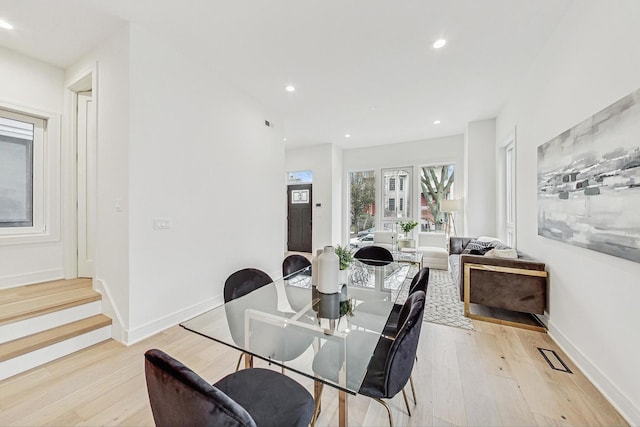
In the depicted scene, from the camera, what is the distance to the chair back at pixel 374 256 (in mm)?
3259

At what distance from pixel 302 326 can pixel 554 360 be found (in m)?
2.25

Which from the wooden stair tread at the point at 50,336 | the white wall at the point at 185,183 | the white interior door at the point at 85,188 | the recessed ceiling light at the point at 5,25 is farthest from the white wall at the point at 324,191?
the recessed ceiling light at the point at 5,25

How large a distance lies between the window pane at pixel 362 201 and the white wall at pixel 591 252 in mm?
4141

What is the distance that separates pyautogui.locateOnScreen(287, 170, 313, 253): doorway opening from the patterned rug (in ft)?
12.3

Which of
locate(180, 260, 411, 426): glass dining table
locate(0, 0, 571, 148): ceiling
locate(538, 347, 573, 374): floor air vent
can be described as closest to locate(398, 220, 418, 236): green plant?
locate(0, 0, 571, 148): ceiling

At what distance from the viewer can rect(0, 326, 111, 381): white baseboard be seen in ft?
6.39

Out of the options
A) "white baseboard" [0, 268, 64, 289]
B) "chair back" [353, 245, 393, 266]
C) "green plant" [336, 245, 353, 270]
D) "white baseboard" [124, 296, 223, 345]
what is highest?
"green plant" [336, 245, 353, 270]

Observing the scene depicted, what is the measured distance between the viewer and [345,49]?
2.81 meters

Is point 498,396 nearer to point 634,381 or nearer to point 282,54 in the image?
point 634,381

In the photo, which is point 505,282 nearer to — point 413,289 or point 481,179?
point 413,289

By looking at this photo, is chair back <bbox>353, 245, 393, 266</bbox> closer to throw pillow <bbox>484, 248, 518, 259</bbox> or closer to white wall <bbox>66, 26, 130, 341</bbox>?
throw pillow <bbox>484, 248, 518, 259</bbox>

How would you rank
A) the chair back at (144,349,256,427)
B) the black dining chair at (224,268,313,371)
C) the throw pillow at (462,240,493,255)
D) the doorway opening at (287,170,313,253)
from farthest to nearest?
the doorway opening at (287,170,313,253)
the throw pillow at (462,240,493,255)
the black dining chair at (224,268,313,371)
the chair back at (144,349,256,427)

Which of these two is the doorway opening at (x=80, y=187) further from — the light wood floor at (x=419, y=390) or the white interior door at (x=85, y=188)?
the light wood floor at (x=419, y=390)

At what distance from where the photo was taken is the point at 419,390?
1820 millimetres
